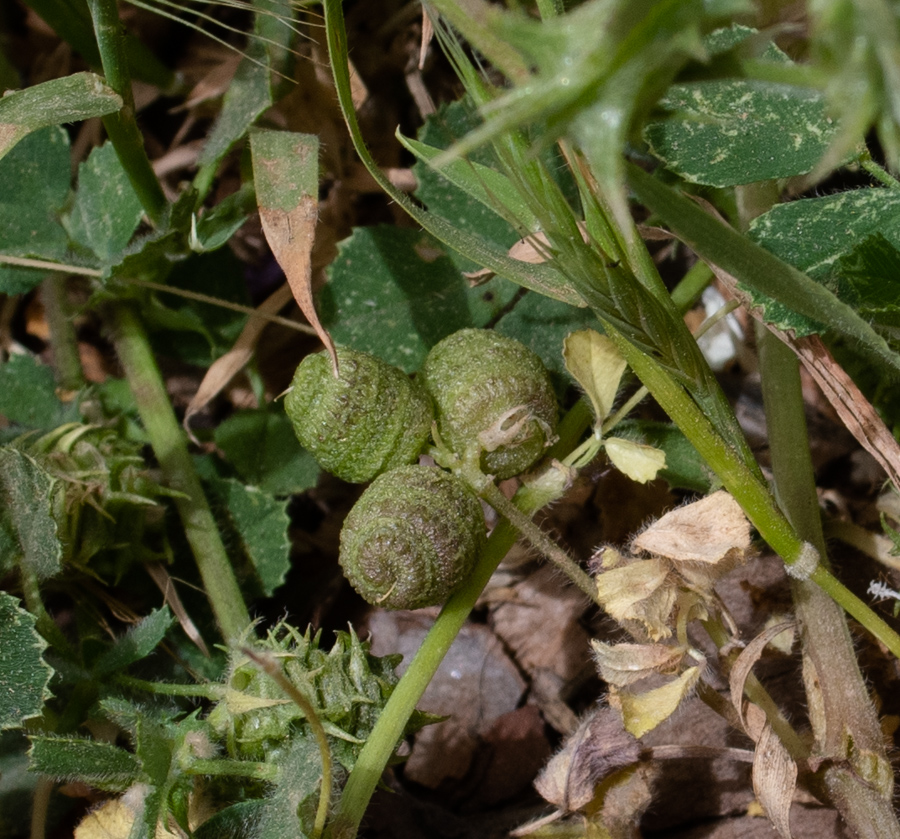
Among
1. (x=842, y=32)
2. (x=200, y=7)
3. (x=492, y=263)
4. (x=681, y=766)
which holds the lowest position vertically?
(x=681, y=766)

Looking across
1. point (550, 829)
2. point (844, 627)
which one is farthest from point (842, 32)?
point (550, 829)

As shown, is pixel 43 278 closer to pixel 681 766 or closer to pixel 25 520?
pixel 25 520

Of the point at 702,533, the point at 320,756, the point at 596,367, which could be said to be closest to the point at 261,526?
the point at 320,756

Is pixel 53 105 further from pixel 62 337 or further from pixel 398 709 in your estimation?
pixel 398 709

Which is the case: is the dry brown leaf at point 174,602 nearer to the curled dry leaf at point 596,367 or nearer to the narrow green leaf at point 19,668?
the narrow green leaf at point 19,668

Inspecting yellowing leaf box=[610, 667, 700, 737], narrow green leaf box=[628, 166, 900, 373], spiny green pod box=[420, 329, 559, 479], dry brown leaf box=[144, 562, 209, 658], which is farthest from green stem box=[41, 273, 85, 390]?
narrow green leaf box=[628, 166, 900, 373]

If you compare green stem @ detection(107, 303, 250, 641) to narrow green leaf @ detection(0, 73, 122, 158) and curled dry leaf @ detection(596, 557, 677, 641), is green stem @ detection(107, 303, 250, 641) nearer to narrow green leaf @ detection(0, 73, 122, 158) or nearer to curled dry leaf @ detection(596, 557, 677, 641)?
narrow green leaf @ detection(0, 73, 122, 158)

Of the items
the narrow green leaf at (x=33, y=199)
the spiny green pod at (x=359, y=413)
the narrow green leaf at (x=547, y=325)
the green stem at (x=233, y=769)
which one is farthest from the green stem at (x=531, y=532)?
the narrow green leaf at (x=33, y=199)
